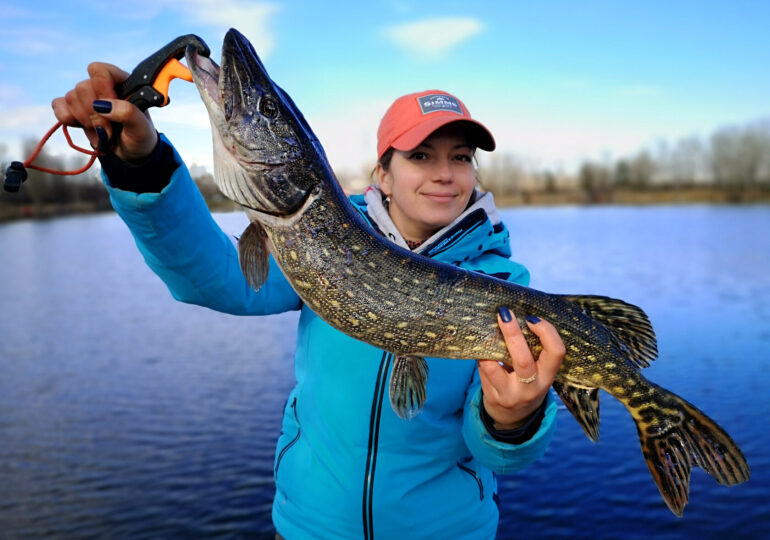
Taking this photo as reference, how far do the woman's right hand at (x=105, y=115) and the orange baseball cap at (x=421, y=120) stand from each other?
115 cm

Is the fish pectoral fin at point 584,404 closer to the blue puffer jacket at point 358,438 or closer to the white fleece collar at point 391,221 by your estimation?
the blue puffer jacket at point 358,438

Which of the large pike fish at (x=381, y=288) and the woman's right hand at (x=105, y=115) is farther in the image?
the large pike fish at (x=381, y=288)

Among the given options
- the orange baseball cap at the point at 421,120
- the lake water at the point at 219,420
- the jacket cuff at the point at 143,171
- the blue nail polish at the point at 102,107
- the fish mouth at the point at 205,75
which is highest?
the fish mouth at the point at 205,75

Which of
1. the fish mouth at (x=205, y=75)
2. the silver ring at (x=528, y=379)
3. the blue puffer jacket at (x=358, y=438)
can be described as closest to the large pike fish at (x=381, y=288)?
the fish mouth at (x=205, y=75)

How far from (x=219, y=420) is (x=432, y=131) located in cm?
871

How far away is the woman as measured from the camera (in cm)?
223

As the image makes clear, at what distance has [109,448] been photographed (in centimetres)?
959

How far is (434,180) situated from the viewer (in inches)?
112

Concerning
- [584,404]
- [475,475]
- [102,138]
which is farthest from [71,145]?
[584,404]

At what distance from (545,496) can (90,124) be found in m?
7.50

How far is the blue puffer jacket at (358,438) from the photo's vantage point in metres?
2.44

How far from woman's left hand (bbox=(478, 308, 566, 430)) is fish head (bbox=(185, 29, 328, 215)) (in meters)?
0.94

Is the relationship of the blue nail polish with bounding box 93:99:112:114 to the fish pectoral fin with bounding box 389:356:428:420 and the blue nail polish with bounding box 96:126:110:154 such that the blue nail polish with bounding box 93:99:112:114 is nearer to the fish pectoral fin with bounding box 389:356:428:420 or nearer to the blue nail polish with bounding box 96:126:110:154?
the blue nail polish with bounding box 96:126:110:154

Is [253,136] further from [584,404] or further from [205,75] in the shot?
[584,404]
